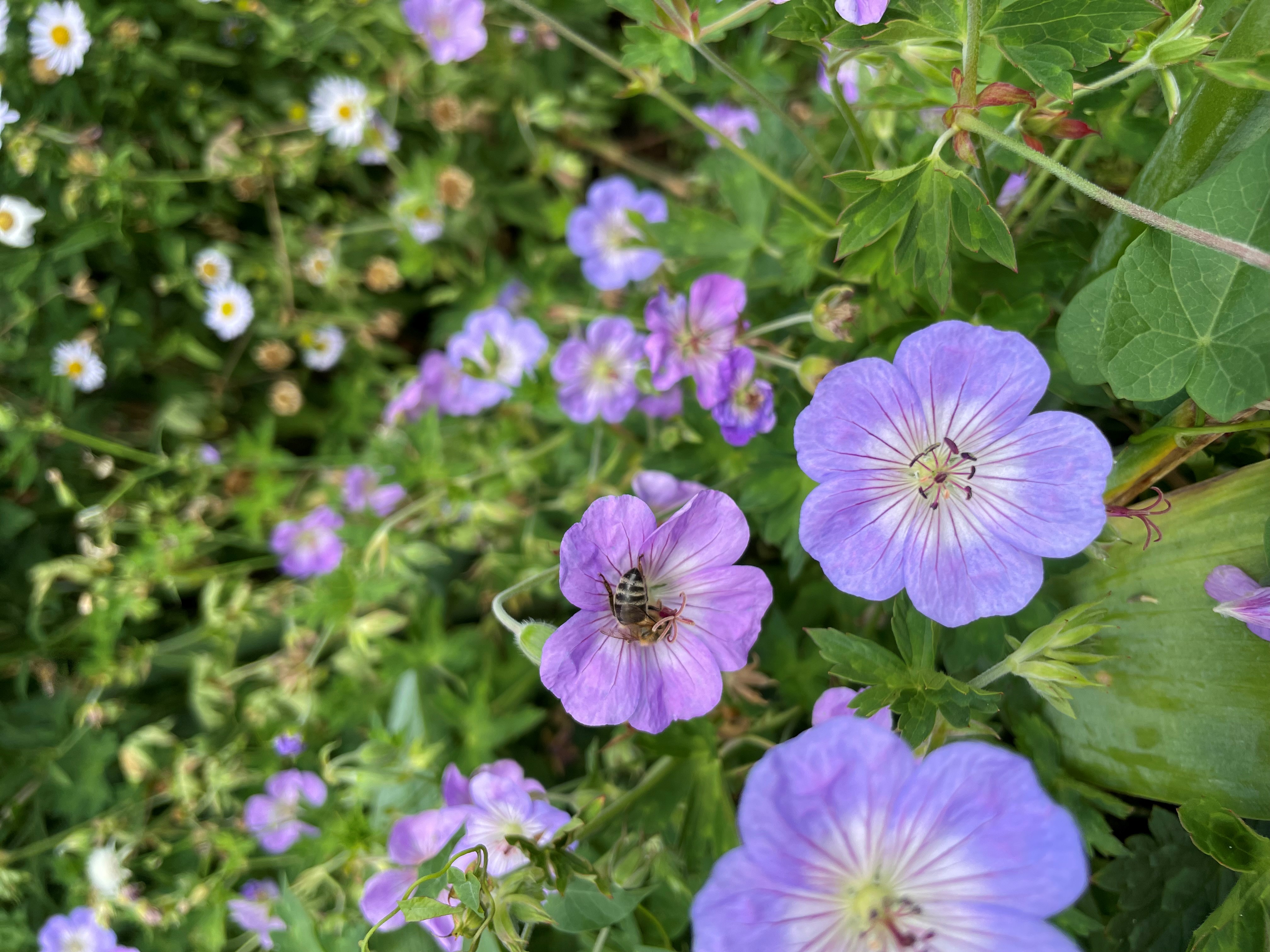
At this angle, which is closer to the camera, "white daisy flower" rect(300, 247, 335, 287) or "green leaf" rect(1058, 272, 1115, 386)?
"green leaf" rect(1058, 272, 1115, 386)

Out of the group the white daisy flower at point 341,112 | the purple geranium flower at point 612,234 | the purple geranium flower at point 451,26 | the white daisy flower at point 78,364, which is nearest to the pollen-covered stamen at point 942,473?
the purple geranium flower at point 612,234

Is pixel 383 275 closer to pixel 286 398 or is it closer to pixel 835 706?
pixel 286 398

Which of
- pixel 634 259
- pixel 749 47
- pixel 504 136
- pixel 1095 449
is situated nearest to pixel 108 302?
pixel 504 136

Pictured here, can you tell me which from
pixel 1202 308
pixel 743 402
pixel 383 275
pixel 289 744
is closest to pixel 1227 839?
pixel 1202 308

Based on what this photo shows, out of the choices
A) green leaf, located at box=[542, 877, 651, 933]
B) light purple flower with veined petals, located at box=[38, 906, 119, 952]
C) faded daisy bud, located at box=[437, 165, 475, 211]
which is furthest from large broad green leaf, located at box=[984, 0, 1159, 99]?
light purple flower with veined petals, located at box=[38, 906, 119, 952]

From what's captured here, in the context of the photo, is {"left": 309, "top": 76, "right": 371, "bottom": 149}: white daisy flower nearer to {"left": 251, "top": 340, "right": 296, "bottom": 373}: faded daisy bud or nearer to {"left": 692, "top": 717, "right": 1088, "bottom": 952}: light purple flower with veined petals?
{"left": 251, "top": 340, "right": 296, "bottom": 373}: faded daisy bud

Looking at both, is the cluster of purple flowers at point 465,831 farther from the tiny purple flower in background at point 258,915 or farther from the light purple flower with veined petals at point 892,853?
the tiny purple flower in background at point 258,915
